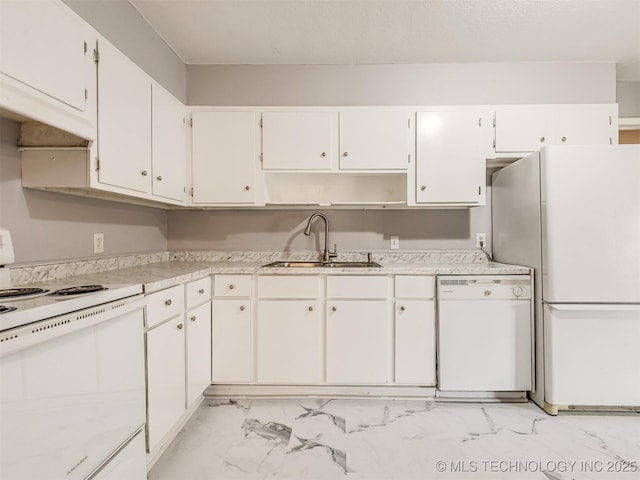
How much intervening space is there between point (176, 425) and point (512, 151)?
9.33 feet

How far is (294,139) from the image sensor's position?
241cm

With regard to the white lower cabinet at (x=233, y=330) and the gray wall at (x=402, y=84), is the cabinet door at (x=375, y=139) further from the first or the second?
the white lower cabinet at (x=233, y=330)

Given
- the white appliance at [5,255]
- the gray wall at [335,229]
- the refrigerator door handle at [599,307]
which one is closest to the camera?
the white appliance at [5,255]

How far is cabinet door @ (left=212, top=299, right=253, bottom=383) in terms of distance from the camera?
7.21 ft

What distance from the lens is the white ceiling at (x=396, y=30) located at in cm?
195

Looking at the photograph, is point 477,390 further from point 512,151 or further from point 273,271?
point 512,151

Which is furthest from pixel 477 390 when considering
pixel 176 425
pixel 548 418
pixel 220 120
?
pixel 220 120

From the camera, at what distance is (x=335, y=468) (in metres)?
1.57

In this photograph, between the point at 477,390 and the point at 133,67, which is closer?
the point at 133,67

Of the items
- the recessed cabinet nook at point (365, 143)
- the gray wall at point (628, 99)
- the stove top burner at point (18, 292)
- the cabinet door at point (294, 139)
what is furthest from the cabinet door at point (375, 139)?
the gray wall at point (628, 99)

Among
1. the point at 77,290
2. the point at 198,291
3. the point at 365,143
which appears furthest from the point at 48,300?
the point at 365,143

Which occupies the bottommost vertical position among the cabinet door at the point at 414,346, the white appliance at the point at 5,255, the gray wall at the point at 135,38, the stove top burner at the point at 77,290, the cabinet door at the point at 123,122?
the cabinet door at the point at 414,346

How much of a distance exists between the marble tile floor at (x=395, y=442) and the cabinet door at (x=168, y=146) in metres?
1.47

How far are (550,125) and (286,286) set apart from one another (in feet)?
7.44
